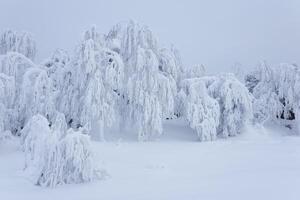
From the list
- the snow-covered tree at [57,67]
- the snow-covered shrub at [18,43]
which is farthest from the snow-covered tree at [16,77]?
the snow-covered shrub at [18,43]

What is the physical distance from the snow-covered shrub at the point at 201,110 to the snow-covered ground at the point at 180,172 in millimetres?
599

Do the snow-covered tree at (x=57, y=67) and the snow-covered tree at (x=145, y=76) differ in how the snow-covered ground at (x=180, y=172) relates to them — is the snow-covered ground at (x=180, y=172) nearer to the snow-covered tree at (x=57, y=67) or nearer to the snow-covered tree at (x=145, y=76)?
the snow-covered tree at (x=145, y=76)

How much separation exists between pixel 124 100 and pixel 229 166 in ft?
21.9

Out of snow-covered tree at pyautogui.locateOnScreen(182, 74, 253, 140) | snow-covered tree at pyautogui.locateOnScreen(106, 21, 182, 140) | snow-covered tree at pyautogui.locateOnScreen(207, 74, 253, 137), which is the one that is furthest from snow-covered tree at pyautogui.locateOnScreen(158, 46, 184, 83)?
snow-covered tree at pyautogui.locateOnScreen(207, 74, 253, 137)

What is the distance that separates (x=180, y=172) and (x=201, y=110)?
6.66 metres

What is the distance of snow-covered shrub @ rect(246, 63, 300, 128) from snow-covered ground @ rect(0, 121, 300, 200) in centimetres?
490

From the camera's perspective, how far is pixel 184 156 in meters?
12.3

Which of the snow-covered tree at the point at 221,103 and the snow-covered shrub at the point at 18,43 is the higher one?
the snow-covered shrub at the point at 18,43

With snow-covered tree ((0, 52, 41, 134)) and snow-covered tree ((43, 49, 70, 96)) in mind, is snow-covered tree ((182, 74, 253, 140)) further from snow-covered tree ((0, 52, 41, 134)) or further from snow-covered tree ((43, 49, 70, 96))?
snow-covered tree ((0, 52, 41, 134))

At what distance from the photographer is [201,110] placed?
53.5 ft

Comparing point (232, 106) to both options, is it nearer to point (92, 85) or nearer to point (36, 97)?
point (92, 85)

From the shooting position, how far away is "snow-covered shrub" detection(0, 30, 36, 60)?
20.7 m

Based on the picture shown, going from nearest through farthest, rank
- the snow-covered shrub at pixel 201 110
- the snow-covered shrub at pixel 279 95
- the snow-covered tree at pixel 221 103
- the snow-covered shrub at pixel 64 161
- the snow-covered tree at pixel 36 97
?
the snow-covered shrub at pixel 64 161
the snow-covered tree at pixel 36 97
the snow-covered shrub at pixel 201 110
the snow-covered tree at pixel 221 103
the snow-covered shrub at pixel 279 95

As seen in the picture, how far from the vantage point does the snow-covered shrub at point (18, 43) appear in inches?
814
